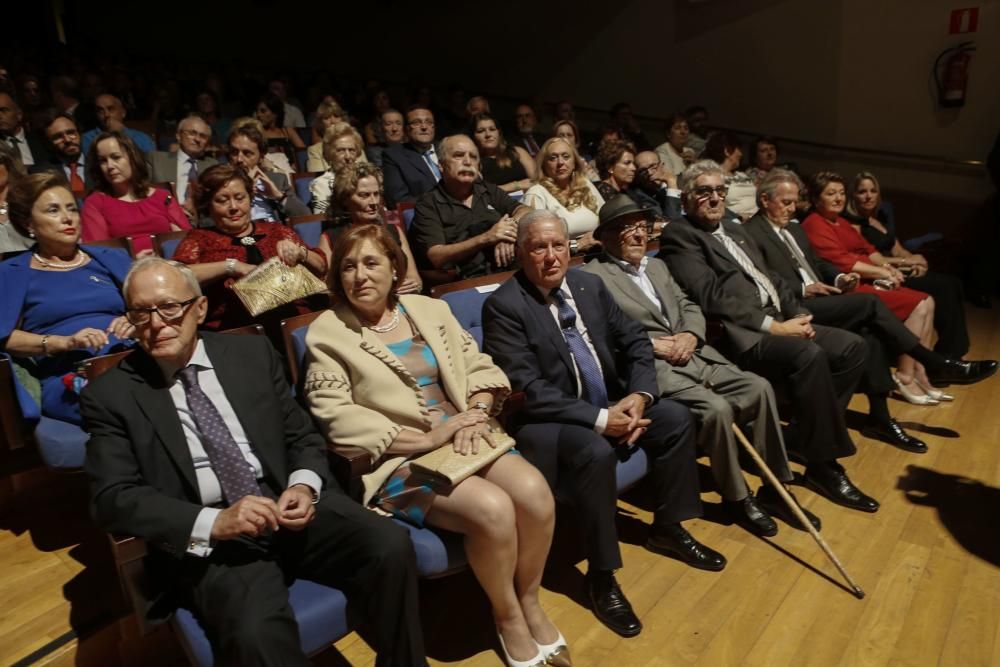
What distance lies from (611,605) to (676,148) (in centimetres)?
351

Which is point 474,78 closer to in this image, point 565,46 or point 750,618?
point 565,46

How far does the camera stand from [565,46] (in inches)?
269

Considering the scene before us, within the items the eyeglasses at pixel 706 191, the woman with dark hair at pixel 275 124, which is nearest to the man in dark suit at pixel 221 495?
the eyeglasses at pixel 706 191

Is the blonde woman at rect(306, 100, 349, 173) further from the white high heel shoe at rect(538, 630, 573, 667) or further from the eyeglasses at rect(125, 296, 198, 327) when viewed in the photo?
the white high heel shoe at rect(538, 630, 573, 667)

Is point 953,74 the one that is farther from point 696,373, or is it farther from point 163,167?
point 163,167

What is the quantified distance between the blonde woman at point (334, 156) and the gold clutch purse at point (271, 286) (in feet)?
2.82

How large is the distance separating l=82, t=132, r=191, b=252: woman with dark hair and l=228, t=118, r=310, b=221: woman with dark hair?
1.25 ft

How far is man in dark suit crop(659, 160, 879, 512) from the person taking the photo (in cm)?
220

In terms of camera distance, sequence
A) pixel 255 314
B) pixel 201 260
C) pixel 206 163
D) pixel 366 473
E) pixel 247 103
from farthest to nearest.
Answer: pixel 247 103
pixel 206 163
pixel 201 260
pixel 255 314
pixel 366 473

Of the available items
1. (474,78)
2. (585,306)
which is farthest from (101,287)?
(474,78)

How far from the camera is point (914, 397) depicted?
2.84 meters

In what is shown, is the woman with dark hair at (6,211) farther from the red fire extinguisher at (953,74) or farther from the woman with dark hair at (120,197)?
the red fire extinguisher at (953,74)

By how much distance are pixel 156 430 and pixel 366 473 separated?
0.43m

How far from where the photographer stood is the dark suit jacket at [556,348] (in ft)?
5.92
